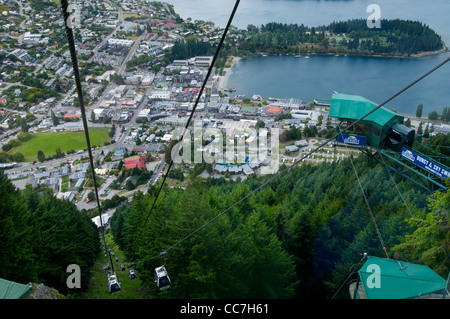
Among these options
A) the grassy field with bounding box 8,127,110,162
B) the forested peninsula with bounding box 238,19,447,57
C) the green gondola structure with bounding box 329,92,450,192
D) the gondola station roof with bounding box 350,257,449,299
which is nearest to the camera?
the gondola station roof with bounding box 350,257,449,299

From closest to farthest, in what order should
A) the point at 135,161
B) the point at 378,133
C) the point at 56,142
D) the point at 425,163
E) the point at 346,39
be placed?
the point at 425,163 < the point at 378,133 < the point at 135,161 < the point at 56,142 < the point at 346,39

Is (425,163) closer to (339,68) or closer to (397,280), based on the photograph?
(397,280)

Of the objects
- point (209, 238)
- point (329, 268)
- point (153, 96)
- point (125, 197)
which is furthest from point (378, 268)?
point (153, 96)

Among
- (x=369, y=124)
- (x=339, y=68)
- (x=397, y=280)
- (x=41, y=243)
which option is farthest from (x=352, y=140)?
(x=339, y=68)

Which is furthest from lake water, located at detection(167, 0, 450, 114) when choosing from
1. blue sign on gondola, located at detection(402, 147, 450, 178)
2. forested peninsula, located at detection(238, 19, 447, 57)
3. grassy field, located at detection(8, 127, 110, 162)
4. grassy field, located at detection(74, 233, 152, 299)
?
grassy field, located at detection(74, 233, 152, 299)

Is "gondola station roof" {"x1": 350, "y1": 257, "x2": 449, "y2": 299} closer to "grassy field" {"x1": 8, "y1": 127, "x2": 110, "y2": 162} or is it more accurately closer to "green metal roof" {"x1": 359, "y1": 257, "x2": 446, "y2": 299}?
"green metal roof" {"x1": 359, "y1": 257, "x2": 446, "y2": 299}

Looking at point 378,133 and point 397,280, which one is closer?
point 397,280
